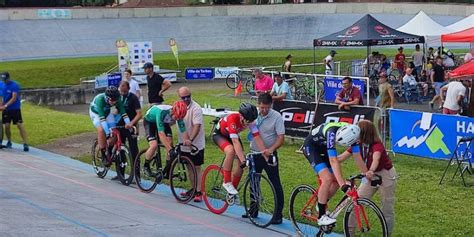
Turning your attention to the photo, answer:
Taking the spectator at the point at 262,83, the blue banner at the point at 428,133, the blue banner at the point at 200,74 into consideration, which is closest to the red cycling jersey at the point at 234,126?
the blue banner at the point at 428,133

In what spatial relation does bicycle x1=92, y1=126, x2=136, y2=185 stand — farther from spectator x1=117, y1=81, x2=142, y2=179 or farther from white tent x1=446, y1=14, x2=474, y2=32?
white tent x1=446, y1=14, x2=474, y2=32

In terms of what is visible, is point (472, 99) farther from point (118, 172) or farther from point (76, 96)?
point (76, 96)

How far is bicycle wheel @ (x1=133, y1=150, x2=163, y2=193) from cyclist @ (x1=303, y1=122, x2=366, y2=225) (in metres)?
3.92

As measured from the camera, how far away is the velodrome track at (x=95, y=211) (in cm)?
1045

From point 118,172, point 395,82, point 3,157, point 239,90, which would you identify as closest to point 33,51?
point 239,90

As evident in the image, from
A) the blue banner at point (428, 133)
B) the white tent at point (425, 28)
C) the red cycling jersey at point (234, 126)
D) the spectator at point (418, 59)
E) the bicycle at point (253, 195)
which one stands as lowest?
the bicycle at point (253, 195)

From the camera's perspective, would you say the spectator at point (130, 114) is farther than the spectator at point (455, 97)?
No

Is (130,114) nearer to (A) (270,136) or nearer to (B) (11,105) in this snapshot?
(A) (270,136)

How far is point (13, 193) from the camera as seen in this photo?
12.9 meters

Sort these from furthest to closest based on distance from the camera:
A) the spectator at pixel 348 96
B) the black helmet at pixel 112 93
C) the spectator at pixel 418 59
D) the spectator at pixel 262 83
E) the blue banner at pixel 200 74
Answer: the blue banner at pixel 200 74, the spectator at pixel 418 59, the spectator at pixel 262 83, the spectator at pixel 348 96, the black helmet at pixel 112 93

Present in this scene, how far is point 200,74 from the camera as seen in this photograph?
40.1 m

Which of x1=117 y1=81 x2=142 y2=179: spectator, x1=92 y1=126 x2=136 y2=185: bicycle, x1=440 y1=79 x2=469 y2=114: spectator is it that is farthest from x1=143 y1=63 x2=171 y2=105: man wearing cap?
x1=440 y1=79 x2=469 y2=114: spectator

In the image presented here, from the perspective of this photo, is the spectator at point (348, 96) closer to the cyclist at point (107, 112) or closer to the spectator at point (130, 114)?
the spectator at point (130, 114)

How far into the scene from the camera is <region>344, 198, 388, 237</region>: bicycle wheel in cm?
895
